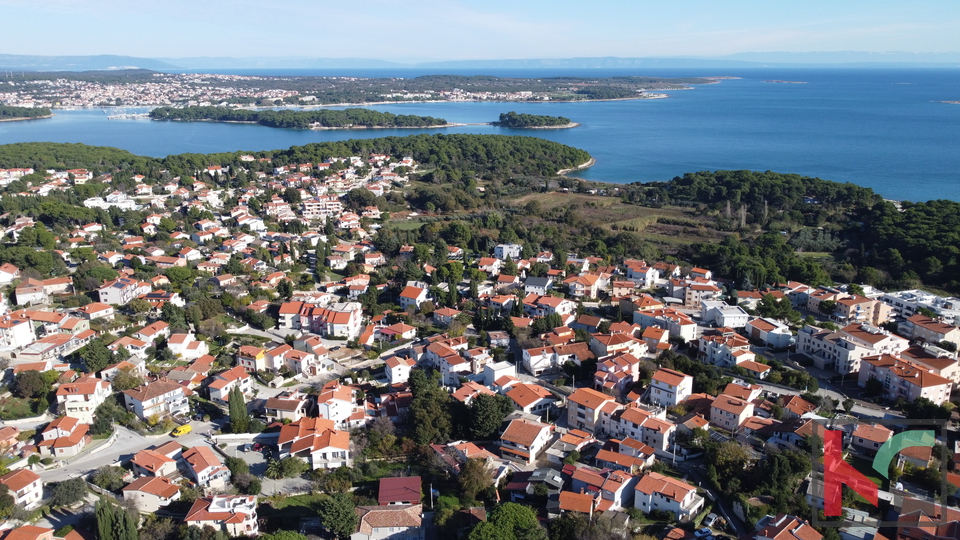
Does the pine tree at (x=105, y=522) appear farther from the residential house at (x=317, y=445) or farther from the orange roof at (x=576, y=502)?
the orange roof at (x=576, y=502)

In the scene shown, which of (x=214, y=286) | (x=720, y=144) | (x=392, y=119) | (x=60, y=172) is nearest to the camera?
(x=214, y=286)

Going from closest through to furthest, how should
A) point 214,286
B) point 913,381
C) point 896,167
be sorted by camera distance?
point 913,381, point 214,286, point 896,167

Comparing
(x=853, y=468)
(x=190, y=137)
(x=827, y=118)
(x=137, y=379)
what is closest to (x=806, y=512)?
(x=853, y=468)

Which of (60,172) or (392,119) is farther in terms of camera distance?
(392,119)

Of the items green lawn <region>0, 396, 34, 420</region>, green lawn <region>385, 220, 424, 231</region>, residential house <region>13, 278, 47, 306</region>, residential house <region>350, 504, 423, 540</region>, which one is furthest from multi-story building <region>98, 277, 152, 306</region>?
residential house <region>350, 504, 423, 540</region>

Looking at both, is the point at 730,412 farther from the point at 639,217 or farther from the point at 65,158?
the point at 65,158

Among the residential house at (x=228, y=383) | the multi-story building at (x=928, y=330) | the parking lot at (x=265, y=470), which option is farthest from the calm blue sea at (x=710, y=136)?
the parking lot at (x=265, y=470)

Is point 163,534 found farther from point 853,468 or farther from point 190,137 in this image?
point 190,137
